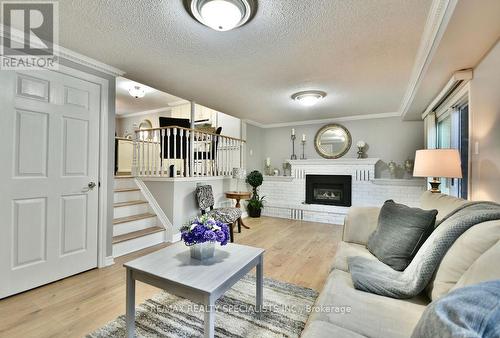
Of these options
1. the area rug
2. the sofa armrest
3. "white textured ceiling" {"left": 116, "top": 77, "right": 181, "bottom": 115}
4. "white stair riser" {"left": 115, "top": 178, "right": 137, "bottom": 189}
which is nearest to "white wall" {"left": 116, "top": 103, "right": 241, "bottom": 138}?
"white textured ceiling" {"left": 116, "top": 77, "right": 181, "bottom": 115}

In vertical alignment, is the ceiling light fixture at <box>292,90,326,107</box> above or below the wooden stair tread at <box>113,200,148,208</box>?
above

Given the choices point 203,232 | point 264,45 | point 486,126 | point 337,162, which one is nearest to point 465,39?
point 486,126

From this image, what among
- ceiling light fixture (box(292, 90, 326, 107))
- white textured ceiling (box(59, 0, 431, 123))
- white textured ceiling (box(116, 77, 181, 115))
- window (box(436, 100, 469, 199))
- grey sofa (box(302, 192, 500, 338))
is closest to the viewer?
grey sofa (box(302, 192, 500, 338))

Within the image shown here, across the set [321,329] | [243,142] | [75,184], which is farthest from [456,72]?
[75,184]

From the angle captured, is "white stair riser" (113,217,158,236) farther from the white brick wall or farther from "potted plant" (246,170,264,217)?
the white brick wall

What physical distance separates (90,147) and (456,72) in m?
3.87

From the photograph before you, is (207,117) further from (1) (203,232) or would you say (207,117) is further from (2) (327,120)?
(1) (203,232)

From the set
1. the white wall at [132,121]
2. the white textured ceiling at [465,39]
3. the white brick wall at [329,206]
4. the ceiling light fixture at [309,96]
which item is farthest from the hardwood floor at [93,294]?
the white wall at [132,121]

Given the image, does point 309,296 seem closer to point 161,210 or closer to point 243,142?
point 161,210

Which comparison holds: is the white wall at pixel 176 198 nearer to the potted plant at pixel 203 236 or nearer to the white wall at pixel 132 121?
the potted plant at pixel 203 236

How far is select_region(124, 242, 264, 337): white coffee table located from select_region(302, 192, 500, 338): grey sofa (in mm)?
491

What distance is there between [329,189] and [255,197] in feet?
5.42

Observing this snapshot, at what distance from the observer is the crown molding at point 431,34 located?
1557mm

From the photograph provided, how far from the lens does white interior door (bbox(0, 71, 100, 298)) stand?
202 centimetres
